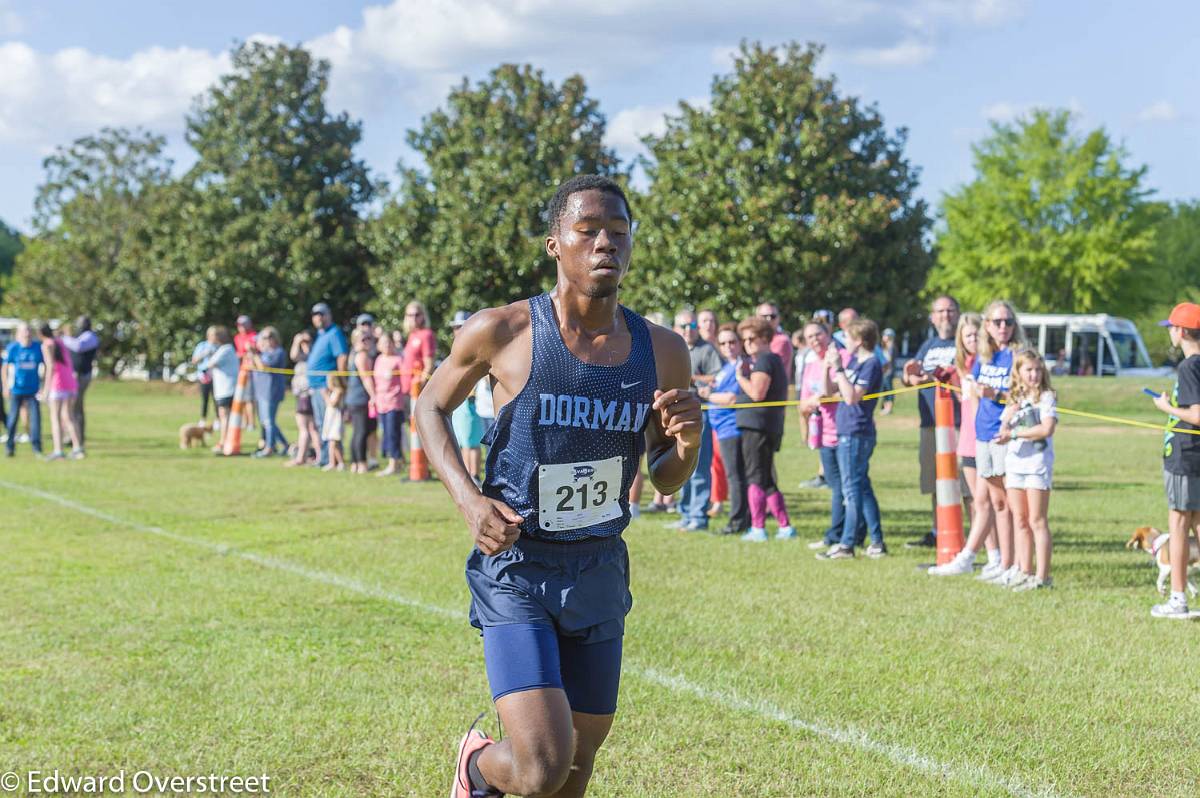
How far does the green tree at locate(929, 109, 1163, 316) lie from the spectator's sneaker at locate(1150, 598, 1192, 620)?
5020 cm

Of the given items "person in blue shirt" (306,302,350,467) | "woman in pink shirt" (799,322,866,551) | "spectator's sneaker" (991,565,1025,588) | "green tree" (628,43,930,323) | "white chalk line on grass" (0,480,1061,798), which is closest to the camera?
"white chalk line on grass" (0,480,1061,798)

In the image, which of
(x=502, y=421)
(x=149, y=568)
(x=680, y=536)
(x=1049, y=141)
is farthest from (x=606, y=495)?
(x=1049, y=141)

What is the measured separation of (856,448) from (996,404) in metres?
1.42

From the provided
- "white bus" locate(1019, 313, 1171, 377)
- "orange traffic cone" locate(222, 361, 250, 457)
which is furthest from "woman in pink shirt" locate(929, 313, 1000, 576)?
"white bus" locate(1019, 313, 1171, 377)

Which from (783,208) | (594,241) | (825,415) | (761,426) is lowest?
(761,426)

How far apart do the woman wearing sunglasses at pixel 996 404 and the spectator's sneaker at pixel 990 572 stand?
0.04 feet

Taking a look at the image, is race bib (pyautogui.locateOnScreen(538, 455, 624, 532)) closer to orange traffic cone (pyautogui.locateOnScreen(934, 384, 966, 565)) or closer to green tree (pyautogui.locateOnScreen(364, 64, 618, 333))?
orange traffic cone (pyautogui.locateOnScreen(934, 384, 966, 565))

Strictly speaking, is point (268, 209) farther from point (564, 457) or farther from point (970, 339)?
point (564, 457)

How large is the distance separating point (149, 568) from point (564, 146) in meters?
35.1

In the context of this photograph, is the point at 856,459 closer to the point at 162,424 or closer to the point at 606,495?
the point at 606,495

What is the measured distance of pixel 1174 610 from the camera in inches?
318

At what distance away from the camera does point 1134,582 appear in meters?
9.41

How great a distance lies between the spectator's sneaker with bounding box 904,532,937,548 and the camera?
440 inches

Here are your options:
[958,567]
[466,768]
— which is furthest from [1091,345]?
[466,768]
